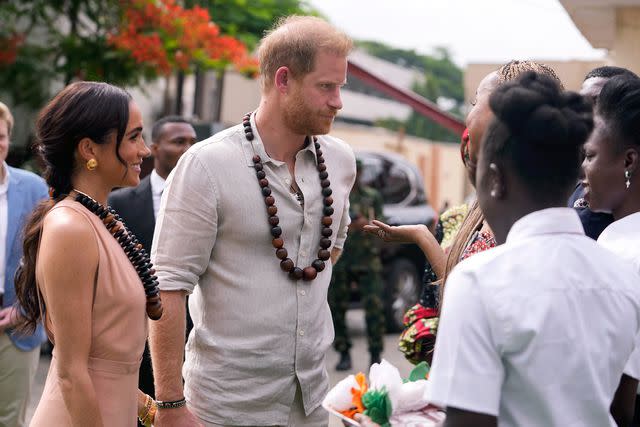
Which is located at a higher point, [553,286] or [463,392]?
[553,286]

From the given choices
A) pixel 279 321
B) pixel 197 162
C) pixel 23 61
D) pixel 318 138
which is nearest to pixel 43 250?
pixel 197 162

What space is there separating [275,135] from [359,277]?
23.9ft

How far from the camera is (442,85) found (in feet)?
234

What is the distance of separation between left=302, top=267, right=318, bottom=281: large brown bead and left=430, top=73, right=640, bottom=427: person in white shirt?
1283mm

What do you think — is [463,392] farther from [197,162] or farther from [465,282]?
[197,162]

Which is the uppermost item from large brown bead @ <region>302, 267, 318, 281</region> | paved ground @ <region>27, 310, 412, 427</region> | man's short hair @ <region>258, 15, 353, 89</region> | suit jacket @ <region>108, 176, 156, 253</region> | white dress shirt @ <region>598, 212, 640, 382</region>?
man's short hair @ <region>258, 15, 353, 89</region>

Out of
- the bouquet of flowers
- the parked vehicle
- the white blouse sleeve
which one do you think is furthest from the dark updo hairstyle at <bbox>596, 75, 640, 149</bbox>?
the parked vehicle

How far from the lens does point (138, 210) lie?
5.86 m

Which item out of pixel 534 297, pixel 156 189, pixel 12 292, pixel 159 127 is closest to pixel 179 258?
pixel 534 297

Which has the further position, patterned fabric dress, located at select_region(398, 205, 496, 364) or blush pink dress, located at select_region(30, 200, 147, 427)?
patterned fabric dress, located at select_region(398, 205, 496, 364)

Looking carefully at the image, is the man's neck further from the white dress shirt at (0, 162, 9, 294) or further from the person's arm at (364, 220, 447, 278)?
the white dress shirt at (0, 162, 9, 294)

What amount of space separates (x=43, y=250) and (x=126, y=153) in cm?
45

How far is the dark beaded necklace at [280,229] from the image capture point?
3338 mm

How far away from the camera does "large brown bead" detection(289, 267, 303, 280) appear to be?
3.35m
